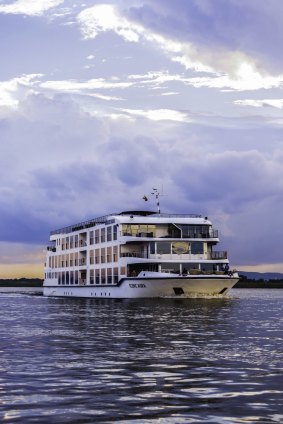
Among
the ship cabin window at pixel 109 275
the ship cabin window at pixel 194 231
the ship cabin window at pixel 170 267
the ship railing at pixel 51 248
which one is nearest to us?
the ship cabin window at pixel 170 267

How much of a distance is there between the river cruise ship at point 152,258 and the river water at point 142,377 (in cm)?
4357

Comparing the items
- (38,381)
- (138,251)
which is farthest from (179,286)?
(38,381)

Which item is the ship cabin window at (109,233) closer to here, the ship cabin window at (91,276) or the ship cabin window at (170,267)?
the ship cabin window at (91,276)

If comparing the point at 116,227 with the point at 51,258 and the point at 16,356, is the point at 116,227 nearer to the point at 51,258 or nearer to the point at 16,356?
the point at 51,258

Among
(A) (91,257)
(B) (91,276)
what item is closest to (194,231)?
(A) (91,257)

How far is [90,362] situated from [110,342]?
707cm

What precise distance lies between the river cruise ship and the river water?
43.6 m

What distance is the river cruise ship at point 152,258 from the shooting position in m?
77.9

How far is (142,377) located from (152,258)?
206 ft

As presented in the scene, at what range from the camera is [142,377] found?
19.0 metres

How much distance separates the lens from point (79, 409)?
14.5 metres

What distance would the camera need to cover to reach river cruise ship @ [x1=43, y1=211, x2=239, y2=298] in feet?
256

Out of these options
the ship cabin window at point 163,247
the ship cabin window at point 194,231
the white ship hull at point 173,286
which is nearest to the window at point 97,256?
the white ship hull at point 173,286

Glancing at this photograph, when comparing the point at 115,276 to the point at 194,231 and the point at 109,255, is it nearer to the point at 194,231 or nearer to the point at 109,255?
the point at 109,255
